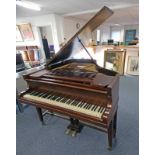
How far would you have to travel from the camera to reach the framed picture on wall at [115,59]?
440 centimetres

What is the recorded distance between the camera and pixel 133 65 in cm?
433

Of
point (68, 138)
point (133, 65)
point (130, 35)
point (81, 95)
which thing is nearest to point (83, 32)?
point (81, 95)

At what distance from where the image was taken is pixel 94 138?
195 cm

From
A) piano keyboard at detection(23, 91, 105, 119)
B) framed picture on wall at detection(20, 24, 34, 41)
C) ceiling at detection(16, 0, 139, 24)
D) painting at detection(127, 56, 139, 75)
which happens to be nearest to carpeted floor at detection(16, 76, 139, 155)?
piano keyboard at detection(23, 91, 105, 119)

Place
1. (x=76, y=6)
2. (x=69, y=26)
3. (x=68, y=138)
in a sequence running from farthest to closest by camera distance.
A: (x=69, y=26)
(x=76, y=6)
(x=68, y=138)

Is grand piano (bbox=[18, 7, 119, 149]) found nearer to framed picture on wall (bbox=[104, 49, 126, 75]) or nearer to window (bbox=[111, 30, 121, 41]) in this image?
framed picture on wall (bbox=[104, 49, 126, 75])

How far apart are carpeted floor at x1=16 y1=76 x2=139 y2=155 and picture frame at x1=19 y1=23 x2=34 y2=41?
4806 millimetres

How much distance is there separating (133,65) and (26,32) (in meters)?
5.18

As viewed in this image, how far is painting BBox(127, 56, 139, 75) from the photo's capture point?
14.0 feet

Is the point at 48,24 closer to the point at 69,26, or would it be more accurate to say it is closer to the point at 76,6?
the point at 69,26

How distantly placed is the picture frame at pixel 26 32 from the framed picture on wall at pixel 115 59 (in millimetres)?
3884

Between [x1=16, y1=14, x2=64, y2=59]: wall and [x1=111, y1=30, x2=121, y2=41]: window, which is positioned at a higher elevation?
[x1=111, y1=30, x2=121, y2=41]: window
